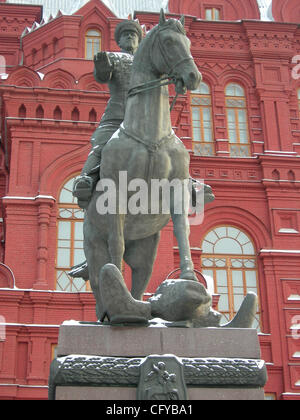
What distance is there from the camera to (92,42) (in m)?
21.3

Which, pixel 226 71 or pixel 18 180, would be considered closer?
pixel 18 180

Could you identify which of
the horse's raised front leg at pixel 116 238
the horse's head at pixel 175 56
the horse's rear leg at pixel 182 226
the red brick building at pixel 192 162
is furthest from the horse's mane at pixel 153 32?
the red brick building at pixel 192 162

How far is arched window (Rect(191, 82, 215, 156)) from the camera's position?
21078 millimetres

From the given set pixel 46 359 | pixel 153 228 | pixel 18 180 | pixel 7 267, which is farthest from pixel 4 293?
pixel 153 228

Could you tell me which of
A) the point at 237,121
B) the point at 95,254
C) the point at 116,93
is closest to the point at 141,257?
the point at 95,254

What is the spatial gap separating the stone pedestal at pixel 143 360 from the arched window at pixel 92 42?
17.0 metres

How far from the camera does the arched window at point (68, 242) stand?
1635cm

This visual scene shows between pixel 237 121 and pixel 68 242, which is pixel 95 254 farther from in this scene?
pixel 237 121

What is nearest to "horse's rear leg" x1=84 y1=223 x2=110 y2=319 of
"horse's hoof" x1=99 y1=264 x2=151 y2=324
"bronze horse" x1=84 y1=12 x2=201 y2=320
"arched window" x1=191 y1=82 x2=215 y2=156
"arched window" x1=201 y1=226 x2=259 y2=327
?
"bronze horse" x1=84 y1=12 x2=201 y2=320

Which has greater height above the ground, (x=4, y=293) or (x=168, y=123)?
(x=4, y=293)

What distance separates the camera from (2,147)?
20297 mm

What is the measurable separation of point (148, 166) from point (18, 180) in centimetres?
1189

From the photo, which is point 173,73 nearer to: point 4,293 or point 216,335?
point 216,335

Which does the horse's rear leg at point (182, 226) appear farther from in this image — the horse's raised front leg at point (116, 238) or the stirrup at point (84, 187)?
the stirrup at point (84, 187)
